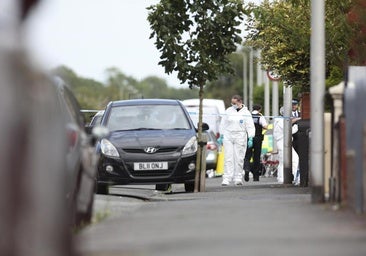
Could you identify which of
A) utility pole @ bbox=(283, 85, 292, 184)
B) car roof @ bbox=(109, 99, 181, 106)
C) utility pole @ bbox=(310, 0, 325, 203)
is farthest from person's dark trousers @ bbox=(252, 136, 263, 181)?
utility pole @ bbox=(310, 0, 325, 203)

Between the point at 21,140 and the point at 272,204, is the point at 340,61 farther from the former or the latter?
the point at 21,140

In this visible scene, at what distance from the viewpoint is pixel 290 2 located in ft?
74.7

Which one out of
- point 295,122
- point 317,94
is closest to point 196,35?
point 295,122

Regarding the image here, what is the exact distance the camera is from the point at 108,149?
870 inches

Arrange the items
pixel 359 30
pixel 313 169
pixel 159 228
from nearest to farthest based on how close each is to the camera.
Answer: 1. pixel 159 228
2. pixel 313 169
3. pixel 359 30

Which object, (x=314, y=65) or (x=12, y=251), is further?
(x=314, y=65)

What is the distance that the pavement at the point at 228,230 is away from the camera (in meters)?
9.99

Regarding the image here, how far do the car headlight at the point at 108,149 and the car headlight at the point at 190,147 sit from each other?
3.61 feet

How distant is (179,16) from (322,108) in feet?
24.0

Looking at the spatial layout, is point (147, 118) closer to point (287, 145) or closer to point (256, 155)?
point (287, 145)

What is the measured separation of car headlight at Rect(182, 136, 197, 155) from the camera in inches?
875

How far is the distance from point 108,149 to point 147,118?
4.74ft

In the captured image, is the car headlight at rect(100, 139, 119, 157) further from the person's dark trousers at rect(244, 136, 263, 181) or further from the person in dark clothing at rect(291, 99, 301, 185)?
the person's dark trousers at rect(244, 136, 263, 181)

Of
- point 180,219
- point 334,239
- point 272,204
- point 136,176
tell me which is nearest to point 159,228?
point 180,219
